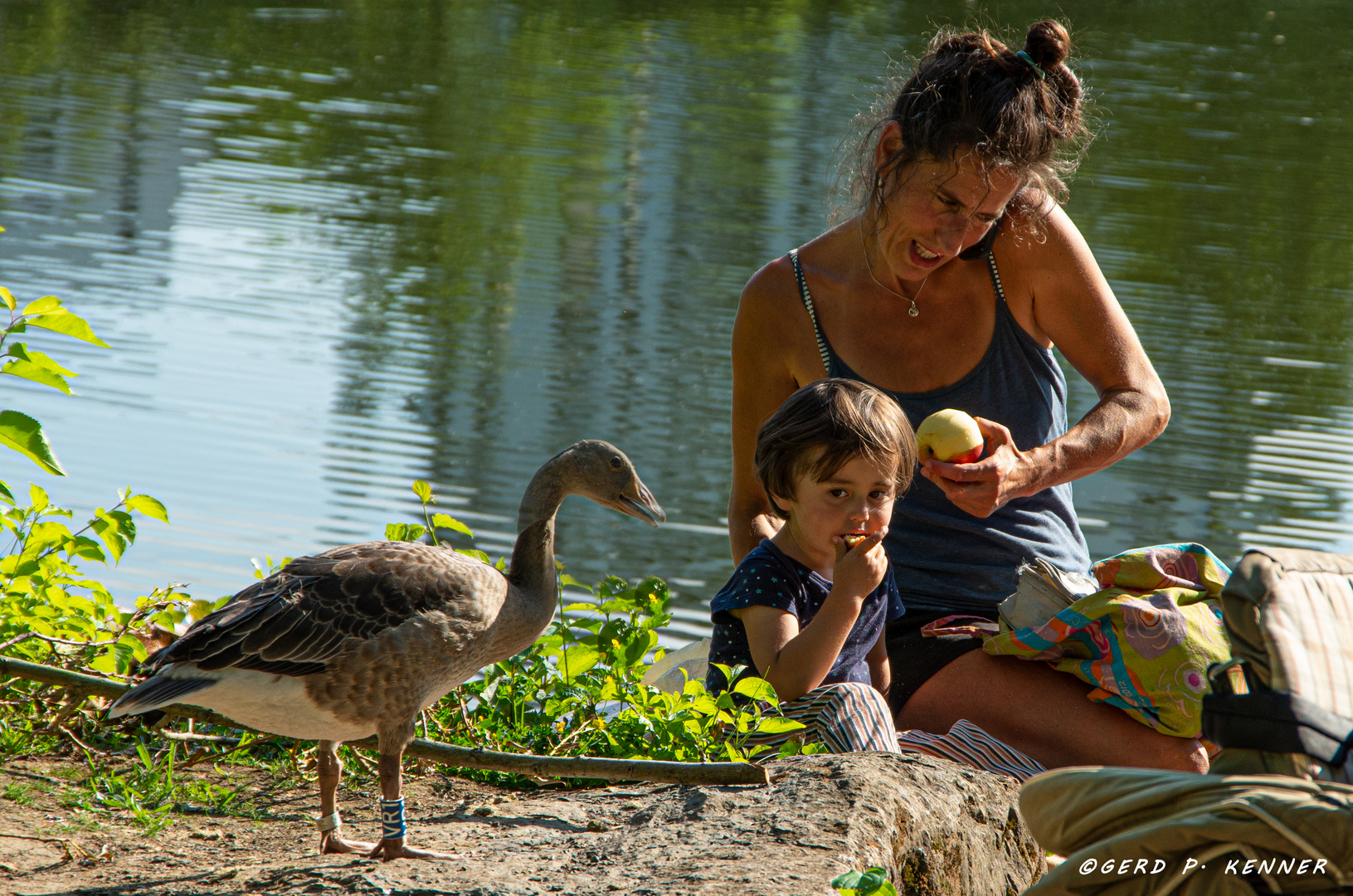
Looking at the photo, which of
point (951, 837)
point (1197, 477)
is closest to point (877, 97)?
point (951, 837)

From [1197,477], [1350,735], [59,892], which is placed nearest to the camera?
[1350,735]

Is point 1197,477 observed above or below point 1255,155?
below

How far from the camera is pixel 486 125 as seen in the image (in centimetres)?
1723

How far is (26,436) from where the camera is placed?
323cm

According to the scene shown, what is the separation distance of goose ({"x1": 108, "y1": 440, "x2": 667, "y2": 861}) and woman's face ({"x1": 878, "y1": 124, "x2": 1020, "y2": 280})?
5.25ft

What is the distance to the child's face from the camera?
10.8ft

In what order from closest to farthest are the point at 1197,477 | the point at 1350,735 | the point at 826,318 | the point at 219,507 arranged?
1. the point at 1350,735
2. the point at 826,318
3. the point at 219,507
4. the point at 1197,477

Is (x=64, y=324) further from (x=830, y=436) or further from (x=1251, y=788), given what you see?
(x=1251, y=788)

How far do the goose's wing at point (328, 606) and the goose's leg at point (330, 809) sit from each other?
0.30 metres

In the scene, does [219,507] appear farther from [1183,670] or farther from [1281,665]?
[1281,665]

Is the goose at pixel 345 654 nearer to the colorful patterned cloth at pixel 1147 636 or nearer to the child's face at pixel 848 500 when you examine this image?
the child's face at pixel 848 500

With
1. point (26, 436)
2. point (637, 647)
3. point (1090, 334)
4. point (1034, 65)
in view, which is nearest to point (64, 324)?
point (26, 436)

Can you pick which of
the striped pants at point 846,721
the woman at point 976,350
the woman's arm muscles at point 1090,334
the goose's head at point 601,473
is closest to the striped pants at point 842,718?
the striped pants at point 846,721

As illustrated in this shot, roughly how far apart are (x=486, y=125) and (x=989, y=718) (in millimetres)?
14888
